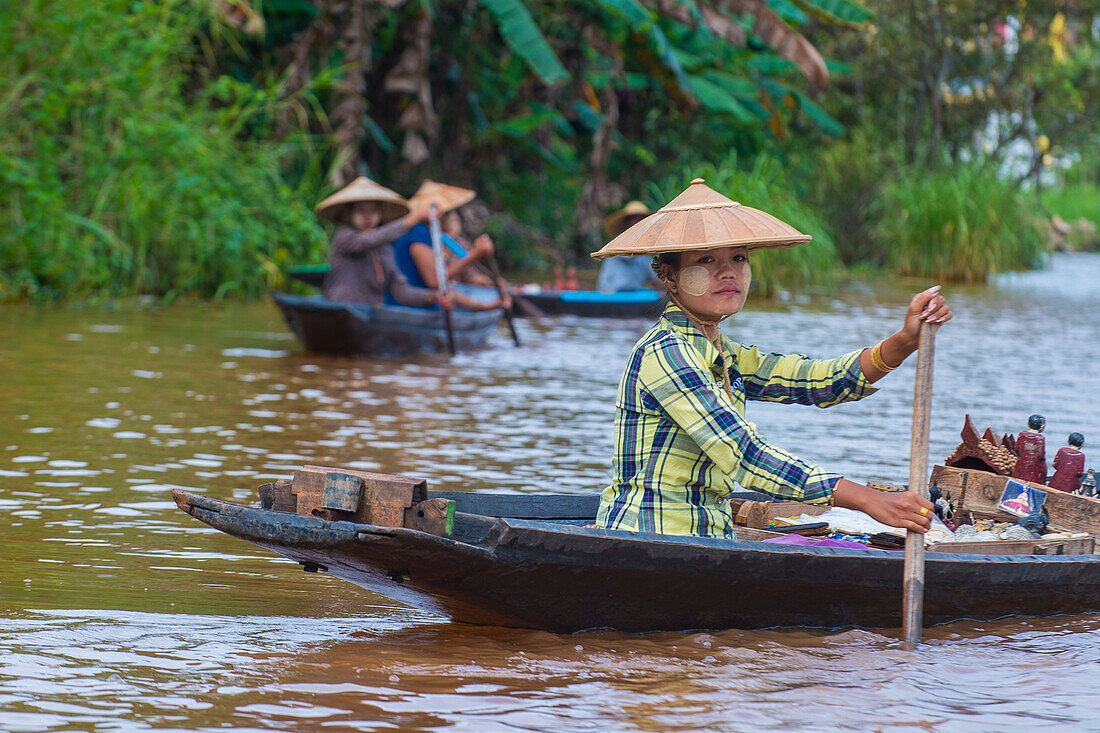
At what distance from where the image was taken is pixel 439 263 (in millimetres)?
11242

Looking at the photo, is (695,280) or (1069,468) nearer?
(695,280)

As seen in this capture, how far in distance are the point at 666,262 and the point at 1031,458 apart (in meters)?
1.85

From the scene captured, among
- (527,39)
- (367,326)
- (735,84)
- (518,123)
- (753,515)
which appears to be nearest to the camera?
(753,515)

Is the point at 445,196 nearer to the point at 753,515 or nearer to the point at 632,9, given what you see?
the point at 632,9

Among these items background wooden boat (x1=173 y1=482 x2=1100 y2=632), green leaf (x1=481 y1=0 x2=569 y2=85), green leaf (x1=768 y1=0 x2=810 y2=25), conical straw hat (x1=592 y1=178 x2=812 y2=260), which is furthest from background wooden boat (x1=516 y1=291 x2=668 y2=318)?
conical straw hat (x1=592 y1=178 x2=812 y2=260)

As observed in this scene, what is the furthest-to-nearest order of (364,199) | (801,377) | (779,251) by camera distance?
1. (779,251)
2. (364,199)
3. (801,377)

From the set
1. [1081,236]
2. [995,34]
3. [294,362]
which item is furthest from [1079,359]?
[1081,236]

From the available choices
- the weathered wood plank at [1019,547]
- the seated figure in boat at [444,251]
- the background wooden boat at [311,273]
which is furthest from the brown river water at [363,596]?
the background wooden boat at [311,273]

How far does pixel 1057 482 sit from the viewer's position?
16.4ft

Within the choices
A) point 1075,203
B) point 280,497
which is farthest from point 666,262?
point 1075,203

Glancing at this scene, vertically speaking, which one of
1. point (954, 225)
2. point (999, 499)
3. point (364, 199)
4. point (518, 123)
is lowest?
point (999, 499)

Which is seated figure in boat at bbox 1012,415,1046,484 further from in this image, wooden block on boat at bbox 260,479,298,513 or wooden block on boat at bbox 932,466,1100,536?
wooden block on boat at bbox 260,479,298,513

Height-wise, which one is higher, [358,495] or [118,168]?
[118,168]

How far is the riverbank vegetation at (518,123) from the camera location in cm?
1314
